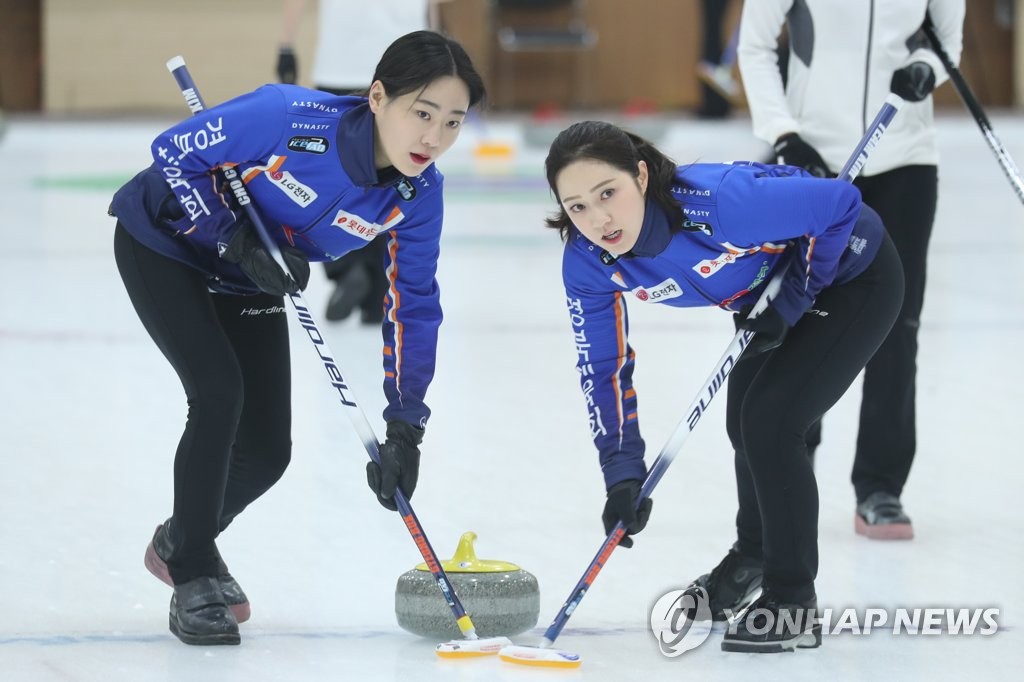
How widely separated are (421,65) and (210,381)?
56 centimetres

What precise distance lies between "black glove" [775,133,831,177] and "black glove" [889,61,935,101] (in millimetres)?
194

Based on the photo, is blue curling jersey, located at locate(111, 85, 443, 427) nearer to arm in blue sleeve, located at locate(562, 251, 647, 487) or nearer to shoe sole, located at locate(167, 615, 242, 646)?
arm in blue sleeve, located at locate(562, 251, 647, 487)

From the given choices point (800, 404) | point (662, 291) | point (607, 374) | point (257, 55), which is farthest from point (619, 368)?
point (257, 55)

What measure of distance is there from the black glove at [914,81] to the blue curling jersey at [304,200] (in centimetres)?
100

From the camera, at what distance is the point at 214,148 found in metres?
2.28

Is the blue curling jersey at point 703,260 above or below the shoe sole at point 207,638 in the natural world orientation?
above

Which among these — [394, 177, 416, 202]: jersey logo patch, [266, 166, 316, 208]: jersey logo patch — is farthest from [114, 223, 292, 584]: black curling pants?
[394, 177, 416, 202]: jersey logo patch

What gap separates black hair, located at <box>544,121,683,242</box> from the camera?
215 centimetres

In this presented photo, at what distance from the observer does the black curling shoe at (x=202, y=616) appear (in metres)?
2.29

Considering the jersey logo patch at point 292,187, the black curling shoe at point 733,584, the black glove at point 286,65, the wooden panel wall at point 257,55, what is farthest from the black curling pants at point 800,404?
the wooden panel wall at point 257,55

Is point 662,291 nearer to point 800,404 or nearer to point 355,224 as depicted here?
point 800,404

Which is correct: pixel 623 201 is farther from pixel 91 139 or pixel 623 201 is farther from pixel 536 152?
pixel 91 139

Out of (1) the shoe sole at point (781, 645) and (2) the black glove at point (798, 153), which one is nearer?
(1) the shoe sole at point (781, 645)

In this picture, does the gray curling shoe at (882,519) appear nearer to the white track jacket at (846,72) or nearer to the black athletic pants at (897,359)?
the black athletic pants at (897,359)
